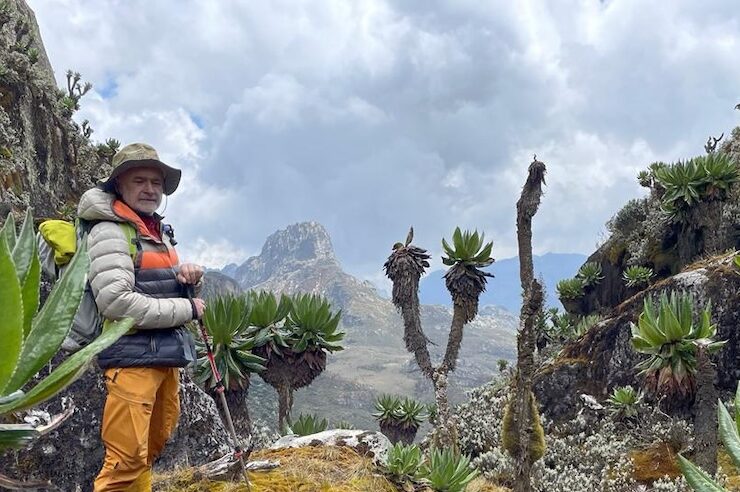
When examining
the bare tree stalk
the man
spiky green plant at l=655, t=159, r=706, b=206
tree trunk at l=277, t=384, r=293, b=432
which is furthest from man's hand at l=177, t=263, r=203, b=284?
spiky green plant at l=655, t=159, r=706, b=206

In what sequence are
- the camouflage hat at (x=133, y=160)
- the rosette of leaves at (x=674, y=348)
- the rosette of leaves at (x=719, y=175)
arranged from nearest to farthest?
the camouflage hat at (x=133, y=160) → the rosette of leaves at (x=674, y=348) → the rosette of leaves at (x=719, y=175)

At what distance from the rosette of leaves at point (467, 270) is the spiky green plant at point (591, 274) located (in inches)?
430

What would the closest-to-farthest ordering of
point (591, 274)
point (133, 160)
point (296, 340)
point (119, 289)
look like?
point (119, 289) < point (133, 160) < point (296, 340) < point (591, 274)

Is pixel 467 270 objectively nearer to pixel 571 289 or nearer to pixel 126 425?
pixel 126 425

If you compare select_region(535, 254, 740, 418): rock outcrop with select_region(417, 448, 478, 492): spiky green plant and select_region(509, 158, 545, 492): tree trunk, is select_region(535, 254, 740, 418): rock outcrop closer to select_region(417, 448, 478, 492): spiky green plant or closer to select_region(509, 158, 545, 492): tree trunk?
select_region(509, 158, 545, 492): tree trunk

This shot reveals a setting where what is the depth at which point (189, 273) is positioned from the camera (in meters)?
3.56

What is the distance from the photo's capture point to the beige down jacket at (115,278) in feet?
10.2

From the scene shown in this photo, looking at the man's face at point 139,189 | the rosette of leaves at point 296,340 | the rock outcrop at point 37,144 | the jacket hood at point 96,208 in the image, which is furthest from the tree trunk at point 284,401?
the rock outcrop at point 37,144

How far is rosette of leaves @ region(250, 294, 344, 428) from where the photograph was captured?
8.19 meters

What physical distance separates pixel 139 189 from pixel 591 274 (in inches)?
699

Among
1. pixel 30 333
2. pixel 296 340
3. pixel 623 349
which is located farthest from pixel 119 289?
pixel 623 349

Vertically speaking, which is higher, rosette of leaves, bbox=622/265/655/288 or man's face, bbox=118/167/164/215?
rosette of leaves, bbox=622/265/655/288

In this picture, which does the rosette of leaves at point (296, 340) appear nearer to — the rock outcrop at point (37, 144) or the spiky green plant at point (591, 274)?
the rock outcrop at point (37, 144)

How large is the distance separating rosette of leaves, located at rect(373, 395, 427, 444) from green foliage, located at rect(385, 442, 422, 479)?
5827mm
